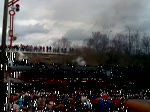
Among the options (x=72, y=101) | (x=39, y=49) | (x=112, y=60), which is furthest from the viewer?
(x=39, y=49)

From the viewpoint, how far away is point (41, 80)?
22312 millimetres

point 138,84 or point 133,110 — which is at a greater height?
point 133,110

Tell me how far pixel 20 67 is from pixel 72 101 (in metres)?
9.68

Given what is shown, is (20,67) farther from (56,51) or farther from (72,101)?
(56,51)

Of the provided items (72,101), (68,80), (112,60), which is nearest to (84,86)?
(68,80)

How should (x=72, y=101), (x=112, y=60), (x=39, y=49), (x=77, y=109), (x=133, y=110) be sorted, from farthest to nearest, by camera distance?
(x=39, y=49) < (x=112, y=60) < (x=72, y=101) < (x=77, y=109) < (x=133, y=110)

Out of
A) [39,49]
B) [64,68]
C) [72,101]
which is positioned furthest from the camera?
[39,49]

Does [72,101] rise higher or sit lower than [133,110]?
lower

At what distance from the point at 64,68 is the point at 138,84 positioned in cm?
543

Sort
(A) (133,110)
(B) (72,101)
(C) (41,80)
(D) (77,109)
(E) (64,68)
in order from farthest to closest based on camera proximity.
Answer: (E) (64,68)
(C) (41,80)
(B) (72,101)
(D) (77,109)
(A) (133,110)

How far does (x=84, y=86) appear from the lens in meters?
22.5

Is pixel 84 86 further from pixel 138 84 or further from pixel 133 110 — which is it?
pixel 133 110

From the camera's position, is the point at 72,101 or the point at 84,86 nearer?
the point at 72,101

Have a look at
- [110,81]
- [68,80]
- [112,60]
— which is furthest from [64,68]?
[112,60]
